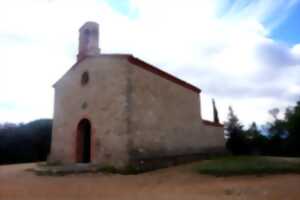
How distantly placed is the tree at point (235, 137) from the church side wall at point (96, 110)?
13366 mm

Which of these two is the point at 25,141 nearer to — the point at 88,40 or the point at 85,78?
the point at 85,78

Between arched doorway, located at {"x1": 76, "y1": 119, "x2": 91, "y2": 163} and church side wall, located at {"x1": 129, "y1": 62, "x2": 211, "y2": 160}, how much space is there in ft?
10.3

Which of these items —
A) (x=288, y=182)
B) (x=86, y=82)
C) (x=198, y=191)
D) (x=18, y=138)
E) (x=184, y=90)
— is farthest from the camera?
(x=18, y=138)

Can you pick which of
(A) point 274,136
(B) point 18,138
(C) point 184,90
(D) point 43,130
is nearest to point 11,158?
(B) point 18,138

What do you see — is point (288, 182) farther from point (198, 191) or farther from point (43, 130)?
point (43, 130)

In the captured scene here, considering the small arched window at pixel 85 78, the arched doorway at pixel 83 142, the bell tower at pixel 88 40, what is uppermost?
the bell tower at pixel 88 40

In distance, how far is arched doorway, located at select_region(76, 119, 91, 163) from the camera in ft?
44.5

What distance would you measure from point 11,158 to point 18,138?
1.53 meters

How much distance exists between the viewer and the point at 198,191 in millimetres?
6762

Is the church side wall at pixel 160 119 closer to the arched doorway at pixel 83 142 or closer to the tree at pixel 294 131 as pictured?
the arched doorway at pixel 83 142

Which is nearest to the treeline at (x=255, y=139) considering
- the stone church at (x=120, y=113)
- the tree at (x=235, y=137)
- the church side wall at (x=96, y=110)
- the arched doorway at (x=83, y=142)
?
the tree at (x=235, y=137)

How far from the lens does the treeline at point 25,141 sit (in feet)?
60.9

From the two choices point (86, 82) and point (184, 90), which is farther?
point (184, 90)

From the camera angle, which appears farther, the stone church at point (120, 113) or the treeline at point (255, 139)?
the treeline at point (255, 139)
